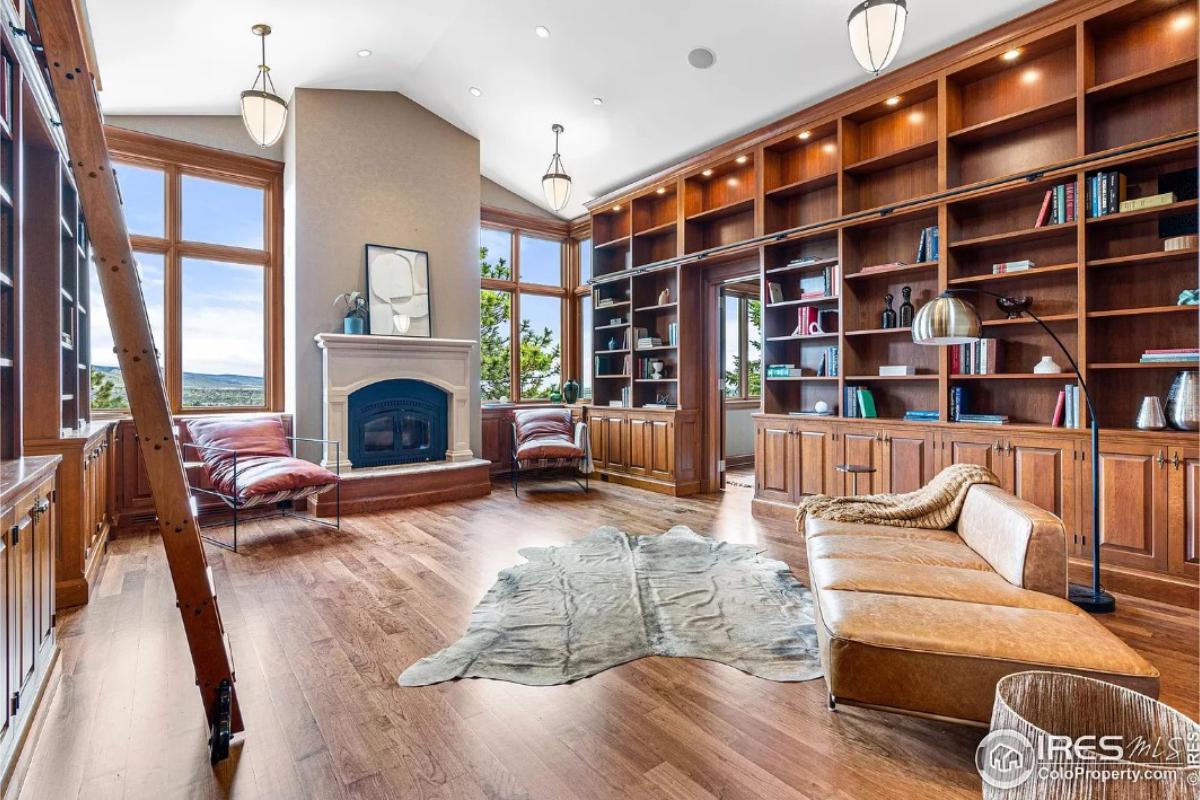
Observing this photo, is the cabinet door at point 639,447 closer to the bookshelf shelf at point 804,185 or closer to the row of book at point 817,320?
the row of book at point 817,320

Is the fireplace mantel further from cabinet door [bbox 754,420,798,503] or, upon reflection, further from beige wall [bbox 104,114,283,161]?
cabinet door [bbox 754,420,798,503]

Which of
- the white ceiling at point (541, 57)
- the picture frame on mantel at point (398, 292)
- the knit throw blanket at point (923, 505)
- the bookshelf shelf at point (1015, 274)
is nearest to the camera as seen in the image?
the knit throw blanket at point (923, 505)

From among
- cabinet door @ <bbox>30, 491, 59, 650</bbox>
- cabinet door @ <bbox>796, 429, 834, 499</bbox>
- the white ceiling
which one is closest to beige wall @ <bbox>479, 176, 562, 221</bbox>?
the white ceiling

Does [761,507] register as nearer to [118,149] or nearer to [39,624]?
[39,624]

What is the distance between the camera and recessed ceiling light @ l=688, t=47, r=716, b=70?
4711 mm

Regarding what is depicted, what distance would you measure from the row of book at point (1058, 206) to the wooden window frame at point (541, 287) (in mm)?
5034

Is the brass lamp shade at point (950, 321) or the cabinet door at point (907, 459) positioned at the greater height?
the brass lamp shade at point (950, 321)

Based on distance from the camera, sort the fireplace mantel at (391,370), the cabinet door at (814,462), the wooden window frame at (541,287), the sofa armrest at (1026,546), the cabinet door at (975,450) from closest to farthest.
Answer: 1. the sofa armrest at (1026,546)
2. the cabinet door at (975,450)
3. the cabinet door at (814,462)
4. the fireplace mantel at (391,370)
5. the wooden window frame at (541,287)

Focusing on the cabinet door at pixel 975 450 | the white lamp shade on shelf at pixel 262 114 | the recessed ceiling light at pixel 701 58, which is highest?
the recessed ceiling light at pixel 701 58

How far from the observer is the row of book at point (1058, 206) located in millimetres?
3627

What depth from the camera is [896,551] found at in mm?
2625

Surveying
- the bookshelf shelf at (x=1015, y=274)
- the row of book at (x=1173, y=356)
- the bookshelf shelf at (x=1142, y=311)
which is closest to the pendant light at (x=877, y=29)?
the bookshelf shelf at (x=1015, y=274)

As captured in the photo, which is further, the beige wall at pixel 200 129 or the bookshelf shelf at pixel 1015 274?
the beige wall at pixel 200 129

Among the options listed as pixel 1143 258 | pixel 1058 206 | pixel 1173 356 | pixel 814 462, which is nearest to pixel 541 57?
pixel 1058 206
